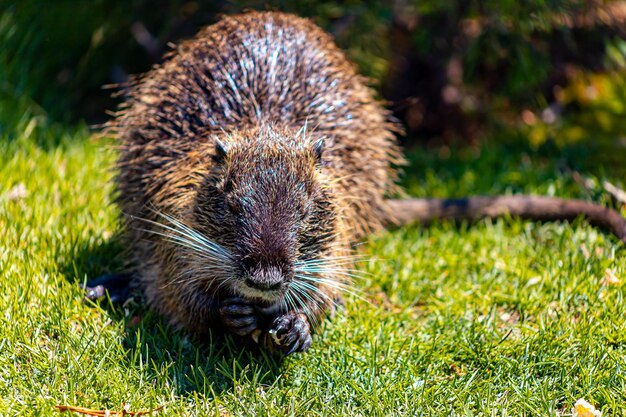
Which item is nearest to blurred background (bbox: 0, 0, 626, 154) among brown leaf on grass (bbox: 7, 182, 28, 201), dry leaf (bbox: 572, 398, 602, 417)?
brown leaf on grass (bbox: 7, 182, 28, 201)

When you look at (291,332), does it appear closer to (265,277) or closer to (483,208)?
(265,277)

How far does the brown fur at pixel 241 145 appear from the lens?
314cm

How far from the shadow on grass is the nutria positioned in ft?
0.23

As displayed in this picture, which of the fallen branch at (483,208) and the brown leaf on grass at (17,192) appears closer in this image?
the brown leaf on grass at (17,192)

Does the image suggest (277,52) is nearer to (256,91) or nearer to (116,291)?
(256,91)

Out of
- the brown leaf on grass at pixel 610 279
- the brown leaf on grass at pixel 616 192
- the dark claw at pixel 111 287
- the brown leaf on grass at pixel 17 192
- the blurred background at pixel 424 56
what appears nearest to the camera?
the dark claw at pixel 111 287

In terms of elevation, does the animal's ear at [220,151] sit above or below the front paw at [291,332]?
above

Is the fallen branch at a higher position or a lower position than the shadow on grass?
lower

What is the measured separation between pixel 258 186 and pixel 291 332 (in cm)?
63

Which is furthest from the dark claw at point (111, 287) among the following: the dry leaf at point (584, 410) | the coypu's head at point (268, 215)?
the dry leaf at point (584, 410)

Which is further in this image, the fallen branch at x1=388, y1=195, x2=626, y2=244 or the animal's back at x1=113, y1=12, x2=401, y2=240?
the fallen branch at x1=388, y1=195, x2=626, y2=244

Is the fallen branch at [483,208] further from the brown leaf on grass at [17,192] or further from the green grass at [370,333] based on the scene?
the brown leaf on grass at [17,192]

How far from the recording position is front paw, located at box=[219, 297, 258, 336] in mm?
3084

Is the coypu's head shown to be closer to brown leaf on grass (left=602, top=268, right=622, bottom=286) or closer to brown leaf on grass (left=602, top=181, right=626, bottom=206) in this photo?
brown leaf on grass (left=602, top=268, right=622, bottom=286)
